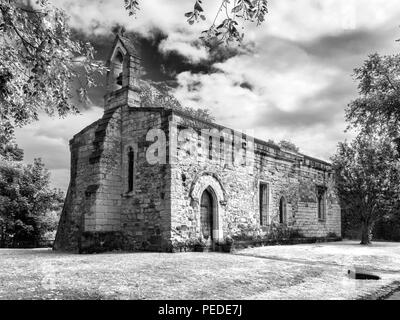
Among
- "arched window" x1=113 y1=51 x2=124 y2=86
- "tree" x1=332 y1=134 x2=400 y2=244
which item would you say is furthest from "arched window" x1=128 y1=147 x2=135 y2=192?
"tree" x1=332 y1=134 x2=400 y2=244

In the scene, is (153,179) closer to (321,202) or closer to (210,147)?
(210,147)

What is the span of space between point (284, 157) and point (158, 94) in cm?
1519

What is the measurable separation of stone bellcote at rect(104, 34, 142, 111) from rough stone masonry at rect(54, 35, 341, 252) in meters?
0.04

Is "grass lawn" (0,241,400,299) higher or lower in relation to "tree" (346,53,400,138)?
lower

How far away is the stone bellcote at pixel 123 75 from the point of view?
1714 cm

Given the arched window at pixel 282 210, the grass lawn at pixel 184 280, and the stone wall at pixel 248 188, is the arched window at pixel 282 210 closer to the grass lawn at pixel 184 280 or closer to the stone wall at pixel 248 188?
the stone wall at pixel 248 188

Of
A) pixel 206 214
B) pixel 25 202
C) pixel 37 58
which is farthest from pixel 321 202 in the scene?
pixel 37 58

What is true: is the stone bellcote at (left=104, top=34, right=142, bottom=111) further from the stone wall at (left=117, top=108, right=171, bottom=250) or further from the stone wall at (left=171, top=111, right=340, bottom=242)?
the stone wall at (left=171, top=111, right=340, bottom=242)

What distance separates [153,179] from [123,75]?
197 inches

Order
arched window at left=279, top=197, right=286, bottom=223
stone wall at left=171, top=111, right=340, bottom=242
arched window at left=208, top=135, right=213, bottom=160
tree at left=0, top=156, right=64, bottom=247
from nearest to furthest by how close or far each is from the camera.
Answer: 1. stone wall at left=171, top=111, right=340, bottom=242
2. arched window at left=208, top=135, right=213, bottom=160
3. arched window at left=279, top=197, right=286, bottom=223
4. tree at left=0, top=156, right=64, bottom=247

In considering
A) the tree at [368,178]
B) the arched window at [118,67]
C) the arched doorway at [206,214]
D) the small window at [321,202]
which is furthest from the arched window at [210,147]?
the small window at [321,202]

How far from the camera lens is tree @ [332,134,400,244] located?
1989 centimetres

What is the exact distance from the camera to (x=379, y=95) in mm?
18422
